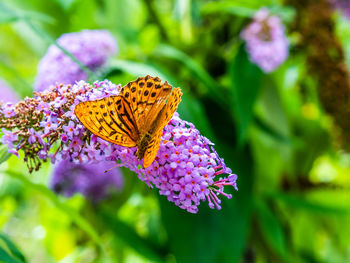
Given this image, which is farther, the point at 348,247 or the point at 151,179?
the point at 348,247

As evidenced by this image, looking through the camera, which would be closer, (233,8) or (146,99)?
(146,99)

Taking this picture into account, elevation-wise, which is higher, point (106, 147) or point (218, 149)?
point (218, 149)

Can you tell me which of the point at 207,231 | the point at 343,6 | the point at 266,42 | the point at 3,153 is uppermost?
the point at 343,6

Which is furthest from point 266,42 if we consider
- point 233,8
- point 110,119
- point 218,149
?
point 110,119

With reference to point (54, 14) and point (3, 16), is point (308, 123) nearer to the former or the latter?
point (54, 14)

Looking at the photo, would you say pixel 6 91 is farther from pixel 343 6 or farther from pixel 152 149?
pixel 343 6

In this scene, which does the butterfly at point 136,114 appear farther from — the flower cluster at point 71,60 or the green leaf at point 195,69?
the green leaf at point 195,69

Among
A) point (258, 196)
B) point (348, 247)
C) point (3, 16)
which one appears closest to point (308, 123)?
point (258, 196)
